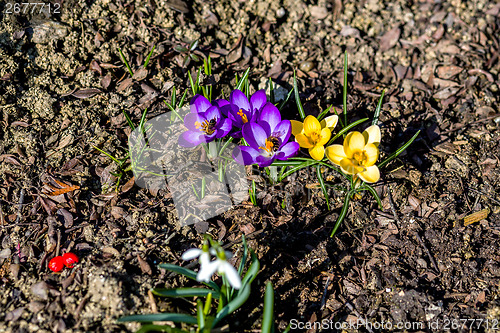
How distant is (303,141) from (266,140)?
241 millimetres

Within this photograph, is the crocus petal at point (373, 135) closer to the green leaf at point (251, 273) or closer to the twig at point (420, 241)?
the twig at point (420, 241)

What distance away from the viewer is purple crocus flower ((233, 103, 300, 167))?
2193 millimetres

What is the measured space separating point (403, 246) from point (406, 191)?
1.25ft

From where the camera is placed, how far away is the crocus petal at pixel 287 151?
218 cm

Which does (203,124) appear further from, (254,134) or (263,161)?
(263,161)

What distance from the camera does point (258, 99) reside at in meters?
2.33

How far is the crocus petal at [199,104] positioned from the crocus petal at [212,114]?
9 cm

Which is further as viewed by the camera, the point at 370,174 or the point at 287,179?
the point at 287,179

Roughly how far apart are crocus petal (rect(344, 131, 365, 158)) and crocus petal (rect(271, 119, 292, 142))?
0.34m

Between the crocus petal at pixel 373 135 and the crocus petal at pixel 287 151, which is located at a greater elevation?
the crocus petal at pixel 373 135

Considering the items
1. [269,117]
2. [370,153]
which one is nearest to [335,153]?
[370,153]

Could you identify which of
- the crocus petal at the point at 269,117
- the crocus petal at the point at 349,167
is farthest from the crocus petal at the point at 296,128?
the crocus petal at the point at 349,167

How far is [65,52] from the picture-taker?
2777mm

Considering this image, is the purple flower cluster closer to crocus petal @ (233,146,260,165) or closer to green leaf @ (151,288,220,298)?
crocus petal @ (233,146,260,165)
